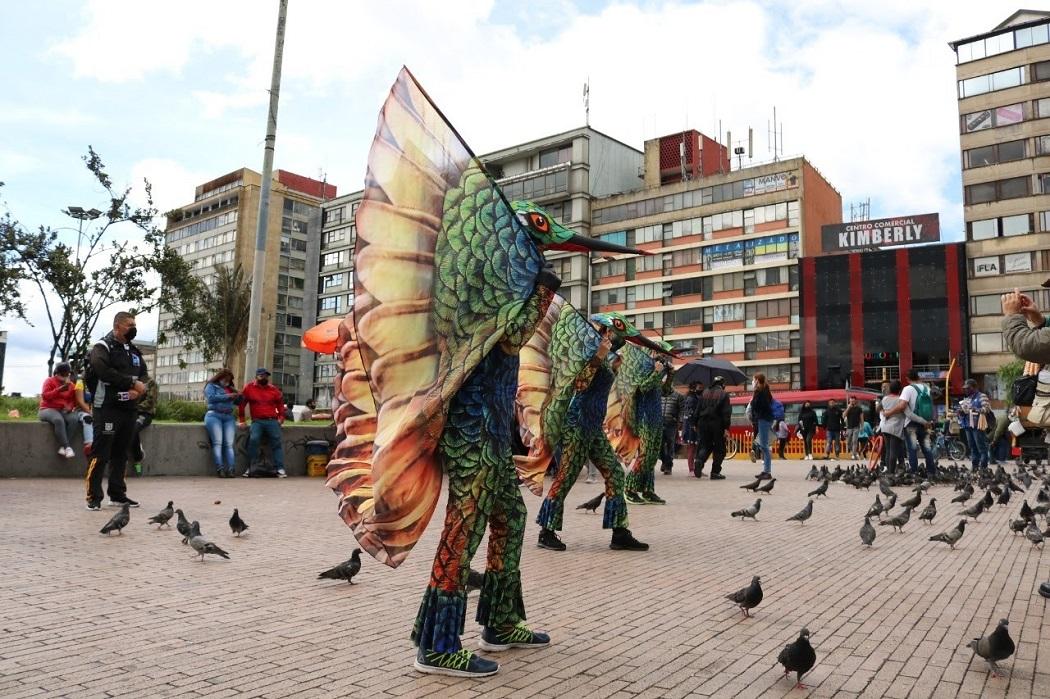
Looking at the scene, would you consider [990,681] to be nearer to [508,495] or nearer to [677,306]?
[508,495]

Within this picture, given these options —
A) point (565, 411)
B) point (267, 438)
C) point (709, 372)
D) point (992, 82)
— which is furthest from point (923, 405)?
point (992, 82)

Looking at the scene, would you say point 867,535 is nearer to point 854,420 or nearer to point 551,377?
point 551,377

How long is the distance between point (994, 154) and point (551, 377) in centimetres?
5745

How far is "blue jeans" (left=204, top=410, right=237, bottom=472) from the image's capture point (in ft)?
48.3

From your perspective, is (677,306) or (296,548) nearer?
(296,548)

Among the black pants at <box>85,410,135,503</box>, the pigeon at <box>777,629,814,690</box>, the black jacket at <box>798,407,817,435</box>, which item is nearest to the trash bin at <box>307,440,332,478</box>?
the black pants at <box>85,410,135,503</box>

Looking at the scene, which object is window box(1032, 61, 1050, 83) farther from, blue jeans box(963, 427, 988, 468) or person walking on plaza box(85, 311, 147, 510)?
person walking on plaza box(85, 311, 147, 510)

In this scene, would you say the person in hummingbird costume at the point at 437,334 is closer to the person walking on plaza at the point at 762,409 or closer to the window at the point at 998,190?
the person walking on plaza at the point at 762,409

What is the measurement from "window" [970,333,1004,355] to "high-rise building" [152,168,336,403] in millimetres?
A: 56928

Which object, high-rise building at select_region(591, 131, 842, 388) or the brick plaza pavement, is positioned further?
high-rise building at select_region(591, 131, 842, 388)

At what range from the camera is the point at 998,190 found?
53.4 m

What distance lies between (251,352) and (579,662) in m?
15.1

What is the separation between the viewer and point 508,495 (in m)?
3.72

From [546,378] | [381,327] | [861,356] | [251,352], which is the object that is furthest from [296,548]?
[861,356]
